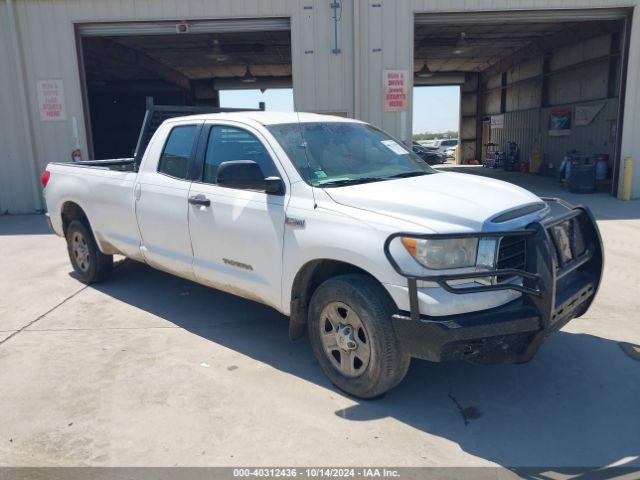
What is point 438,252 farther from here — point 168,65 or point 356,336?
point 168,65

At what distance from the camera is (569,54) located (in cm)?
1870

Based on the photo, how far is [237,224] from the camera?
13.6 feet

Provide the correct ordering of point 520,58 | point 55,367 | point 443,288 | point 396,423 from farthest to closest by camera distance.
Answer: point 520,58 → point 55,367 → point 396,423 → point 443,288

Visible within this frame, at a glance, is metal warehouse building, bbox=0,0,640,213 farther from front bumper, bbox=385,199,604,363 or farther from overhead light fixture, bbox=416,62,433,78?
overhead light fixture, bbox=416,62,433,78

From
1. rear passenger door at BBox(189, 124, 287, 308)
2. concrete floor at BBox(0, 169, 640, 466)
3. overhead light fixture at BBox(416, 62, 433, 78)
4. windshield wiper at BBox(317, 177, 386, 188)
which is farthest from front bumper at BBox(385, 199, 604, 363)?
overhead light fixture at BBox(416, 62, 433, 78)

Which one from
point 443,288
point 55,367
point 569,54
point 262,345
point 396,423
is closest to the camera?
point 443,288

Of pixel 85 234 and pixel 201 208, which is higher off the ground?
pixel 201 208

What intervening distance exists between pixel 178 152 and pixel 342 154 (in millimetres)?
1676

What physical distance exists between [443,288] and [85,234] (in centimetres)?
465

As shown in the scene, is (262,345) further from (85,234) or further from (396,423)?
(85,234)

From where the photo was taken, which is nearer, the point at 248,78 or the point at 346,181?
the point at 346,181

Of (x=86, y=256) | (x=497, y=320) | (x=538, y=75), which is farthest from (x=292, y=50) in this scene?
(x=538, y=75)

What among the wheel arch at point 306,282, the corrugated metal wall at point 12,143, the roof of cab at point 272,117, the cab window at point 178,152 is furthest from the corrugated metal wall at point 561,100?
the corrugated metal wall at point 12,143

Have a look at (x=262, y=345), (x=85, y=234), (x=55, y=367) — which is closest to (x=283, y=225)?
(x=262, y=345)
